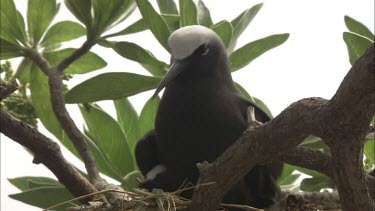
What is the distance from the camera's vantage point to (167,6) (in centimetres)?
142

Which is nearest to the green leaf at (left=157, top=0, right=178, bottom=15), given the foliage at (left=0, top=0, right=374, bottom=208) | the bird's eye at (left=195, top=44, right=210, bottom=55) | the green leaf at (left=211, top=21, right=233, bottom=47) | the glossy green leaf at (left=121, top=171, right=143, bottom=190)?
the foliage at (left=0, top=0, right=374, bottom=208)

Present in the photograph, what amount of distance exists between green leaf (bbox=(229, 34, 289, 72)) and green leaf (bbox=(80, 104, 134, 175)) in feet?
0.98

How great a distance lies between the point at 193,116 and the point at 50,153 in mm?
272

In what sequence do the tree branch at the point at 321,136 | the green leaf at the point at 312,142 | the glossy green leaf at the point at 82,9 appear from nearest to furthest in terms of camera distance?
the tree branch at the point at 321,136
the green leaf at the point at 312,142
the glossy green leaf at the point at 82,9

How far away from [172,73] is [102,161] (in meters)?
0.43

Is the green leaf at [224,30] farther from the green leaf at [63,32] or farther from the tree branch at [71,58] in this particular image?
the green leaf at [63,32]

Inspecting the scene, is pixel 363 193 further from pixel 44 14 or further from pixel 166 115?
pixel 44 14

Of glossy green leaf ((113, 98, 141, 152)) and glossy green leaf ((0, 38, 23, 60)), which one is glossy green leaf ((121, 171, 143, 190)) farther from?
glossy green leaf ((0, 38, 23, 60))

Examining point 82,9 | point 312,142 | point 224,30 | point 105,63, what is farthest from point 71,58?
point 312,142

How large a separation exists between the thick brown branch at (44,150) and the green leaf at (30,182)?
0.24m

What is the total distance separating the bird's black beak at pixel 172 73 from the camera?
1114 millimetres

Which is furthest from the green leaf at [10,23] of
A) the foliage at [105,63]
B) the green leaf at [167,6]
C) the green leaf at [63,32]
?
the green leaf at [167,6]

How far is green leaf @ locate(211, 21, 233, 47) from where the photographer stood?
4.39 ft

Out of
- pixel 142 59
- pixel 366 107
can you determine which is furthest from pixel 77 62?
pixel 366 107
